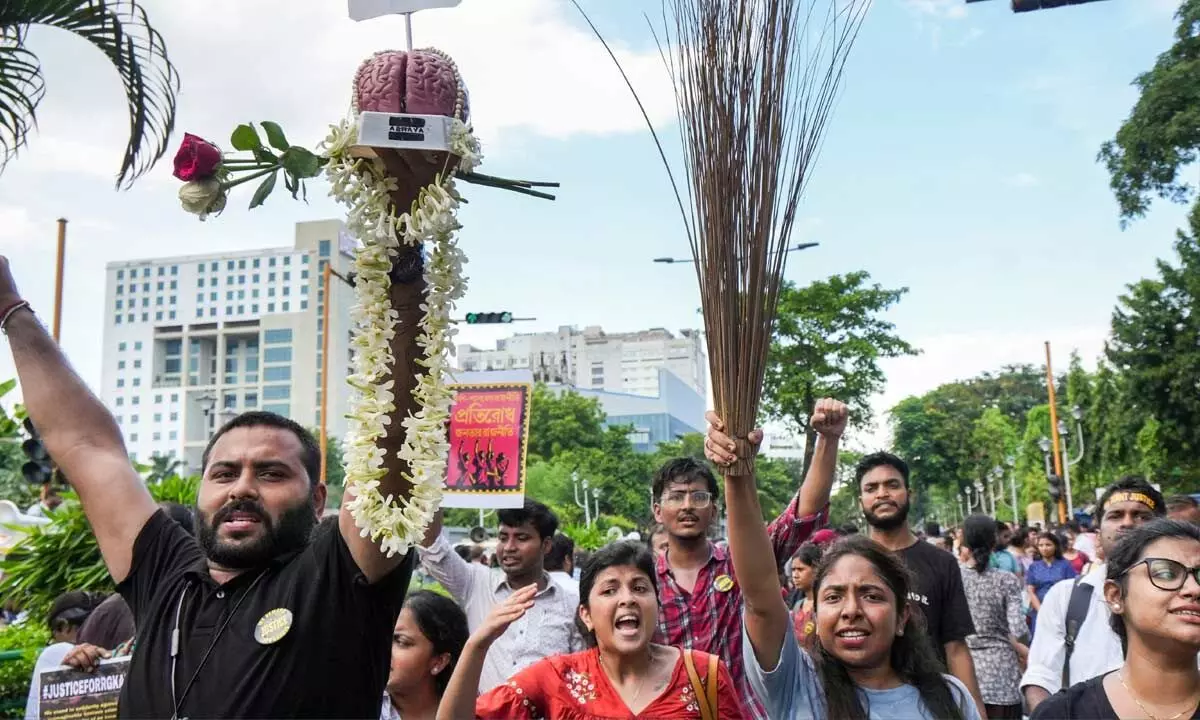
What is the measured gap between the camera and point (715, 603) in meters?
4.10

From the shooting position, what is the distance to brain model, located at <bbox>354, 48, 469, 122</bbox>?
2.21m

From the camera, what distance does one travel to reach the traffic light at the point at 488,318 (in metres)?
10.8

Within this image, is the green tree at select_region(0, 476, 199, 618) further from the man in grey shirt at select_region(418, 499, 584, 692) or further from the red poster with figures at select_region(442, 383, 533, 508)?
the man in grey shirt at select_region(418, 499, 584, 692)

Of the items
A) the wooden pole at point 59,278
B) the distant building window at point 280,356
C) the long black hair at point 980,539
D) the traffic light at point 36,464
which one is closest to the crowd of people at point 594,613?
the long black hair at point 980,539

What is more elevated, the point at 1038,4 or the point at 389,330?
the point at 1038,4

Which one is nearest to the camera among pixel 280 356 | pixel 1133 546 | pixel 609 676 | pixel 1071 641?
pixel 1133 546

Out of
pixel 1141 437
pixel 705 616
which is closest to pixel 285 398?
pixel 1141 437

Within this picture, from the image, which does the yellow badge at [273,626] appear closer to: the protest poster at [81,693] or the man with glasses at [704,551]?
the protest poster at [81,693]

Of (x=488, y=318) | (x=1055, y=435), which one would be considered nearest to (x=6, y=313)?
(x=488, y=318)

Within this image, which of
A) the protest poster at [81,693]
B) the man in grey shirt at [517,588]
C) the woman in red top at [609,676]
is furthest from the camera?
the man in grey shirt at [517,588]

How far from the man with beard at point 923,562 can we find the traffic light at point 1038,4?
2.58 m

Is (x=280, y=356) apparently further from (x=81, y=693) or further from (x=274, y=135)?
(x=274, y=135)

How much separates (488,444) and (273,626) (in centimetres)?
439

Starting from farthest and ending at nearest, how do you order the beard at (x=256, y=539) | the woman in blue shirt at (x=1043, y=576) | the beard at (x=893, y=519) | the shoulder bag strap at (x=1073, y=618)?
the woman in blue shirt at (x=1043, y=576) → the beard at (x=893, y=519) → the shoulder bag strap at (x=1073, y=618) → the beard at (x=256, y=539)
